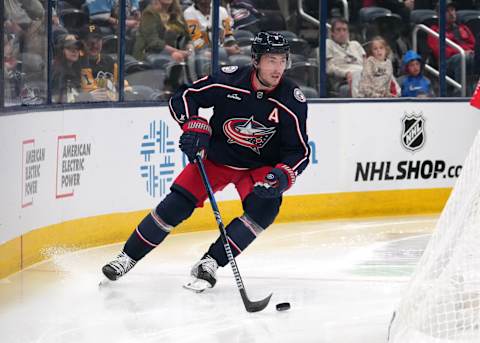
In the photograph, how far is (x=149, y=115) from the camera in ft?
23.1

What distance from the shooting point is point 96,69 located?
6.93m

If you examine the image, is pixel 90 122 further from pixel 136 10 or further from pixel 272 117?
pixel 272 117

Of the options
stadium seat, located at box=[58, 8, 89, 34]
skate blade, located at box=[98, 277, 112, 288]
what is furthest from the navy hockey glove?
stadium seat, located at box=[58, 8, 89, 34]

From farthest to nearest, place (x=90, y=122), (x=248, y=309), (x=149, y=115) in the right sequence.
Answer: (x=149, y=115)
(x=90, y=122)
(x=248, y=309)

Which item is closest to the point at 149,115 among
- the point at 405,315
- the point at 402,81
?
the point at 402,81

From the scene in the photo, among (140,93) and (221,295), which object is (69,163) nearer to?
(140,93)

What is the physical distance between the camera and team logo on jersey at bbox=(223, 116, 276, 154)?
17.2 feet

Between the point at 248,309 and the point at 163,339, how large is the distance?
622 millimetres

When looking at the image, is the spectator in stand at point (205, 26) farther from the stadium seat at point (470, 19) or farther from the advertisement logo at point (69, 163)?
the stadium seat at point (470, 19)

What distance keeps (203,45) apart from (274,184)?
2.90 m

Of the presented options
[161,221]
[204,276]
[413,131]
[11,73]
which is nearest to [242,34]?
[413,131]

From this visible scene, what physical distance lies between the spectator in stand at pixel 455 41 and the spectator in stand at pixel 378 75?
43 centimetres

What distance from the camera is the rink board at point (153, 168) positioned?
18.7 feet

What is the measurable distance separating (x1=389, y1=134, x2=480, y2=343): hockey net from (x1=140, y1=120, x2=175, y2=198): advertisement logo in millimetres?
3278
